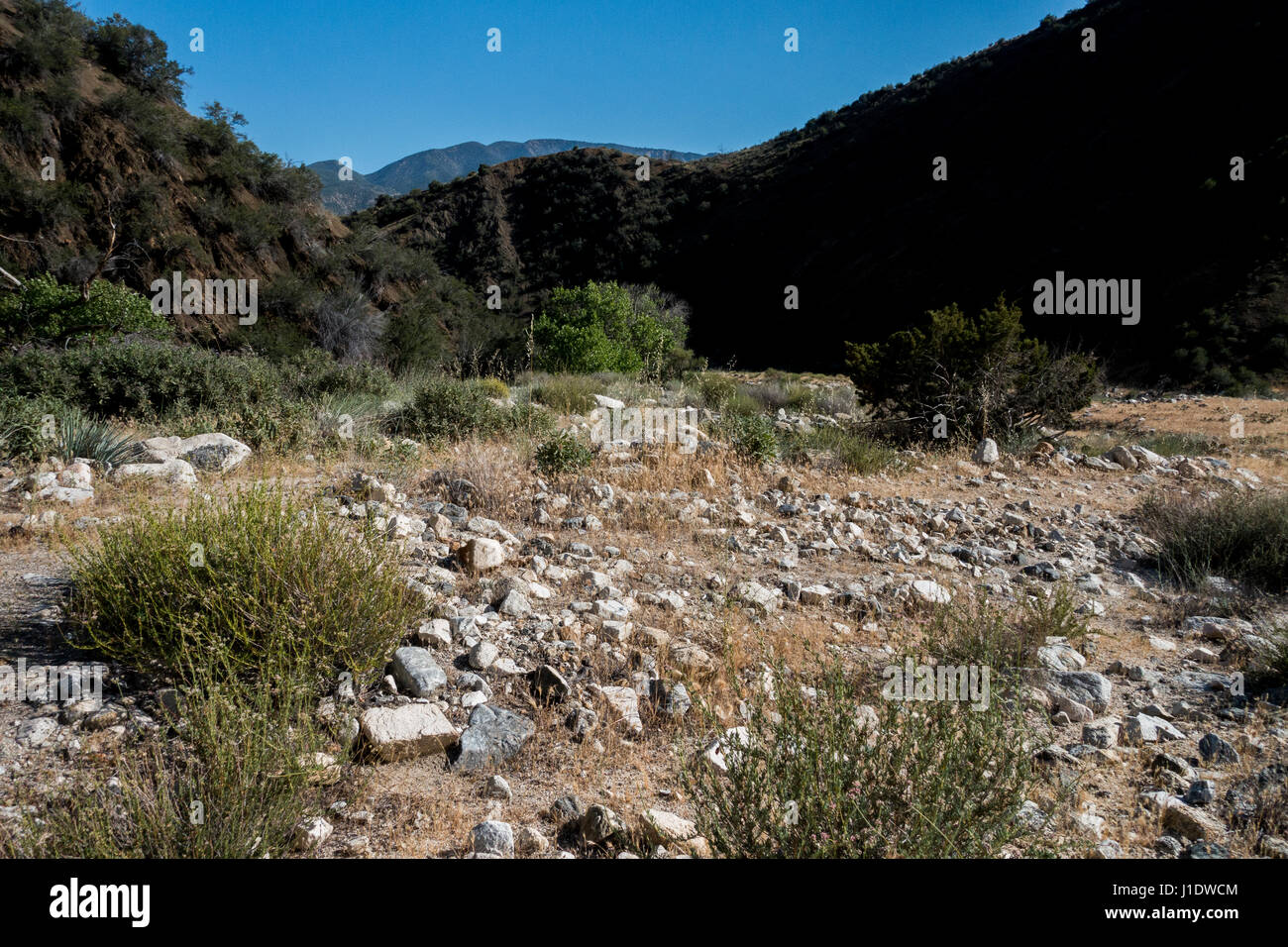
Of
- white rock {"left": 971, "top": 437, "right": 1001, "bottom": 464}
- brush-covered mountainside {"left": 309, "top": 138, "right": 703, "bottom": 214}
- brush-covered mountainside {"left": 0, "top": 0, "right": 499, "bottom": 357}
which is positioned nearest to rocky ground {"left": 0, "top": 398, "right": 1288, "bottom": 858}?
white rock {"left": 971, "top": 437, "right": 1001, "bottom": 464}

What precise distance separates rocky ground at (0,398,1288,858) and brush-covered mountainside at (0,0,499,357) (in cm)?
1372

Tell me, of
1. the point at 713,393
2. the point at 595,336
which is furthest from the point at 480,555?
the point at 595,336

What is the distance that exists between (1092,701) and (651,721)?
1.74 metres

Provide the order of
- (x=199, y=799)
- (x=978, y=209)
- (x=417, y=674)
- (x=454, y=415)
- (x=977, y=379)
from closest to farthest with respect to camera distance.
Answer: (x=199, y=799) < (x=417, y=674) < (x=454, y=415) < (x=977, y=379) < (x=978, y=209)

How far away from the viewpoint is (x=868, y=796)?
177cm

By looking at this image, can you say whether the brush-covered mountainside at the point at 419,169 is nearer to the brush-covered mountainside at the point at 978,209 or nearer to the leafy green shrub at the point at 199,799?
the brush-covered mountainside at the point at 978,209

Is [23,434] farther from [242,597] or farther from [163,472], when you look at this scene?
[242,597]

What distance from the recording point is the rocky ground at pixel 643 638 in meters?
2.05

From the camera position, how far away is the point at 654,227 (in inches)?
1695

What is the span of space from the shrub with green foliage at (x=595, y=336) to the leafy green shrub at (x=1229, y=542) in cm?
1053

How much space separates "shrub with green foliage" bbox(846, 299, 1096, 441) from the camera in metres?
8.35

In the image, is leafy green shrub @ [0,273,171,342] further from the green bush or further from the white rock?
the white rock

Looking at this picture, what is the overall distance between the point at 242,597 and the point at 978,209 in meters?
36.4

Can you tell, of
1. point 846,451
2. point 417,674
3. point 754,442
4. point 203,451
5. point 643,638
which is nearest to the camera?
point 417,674
